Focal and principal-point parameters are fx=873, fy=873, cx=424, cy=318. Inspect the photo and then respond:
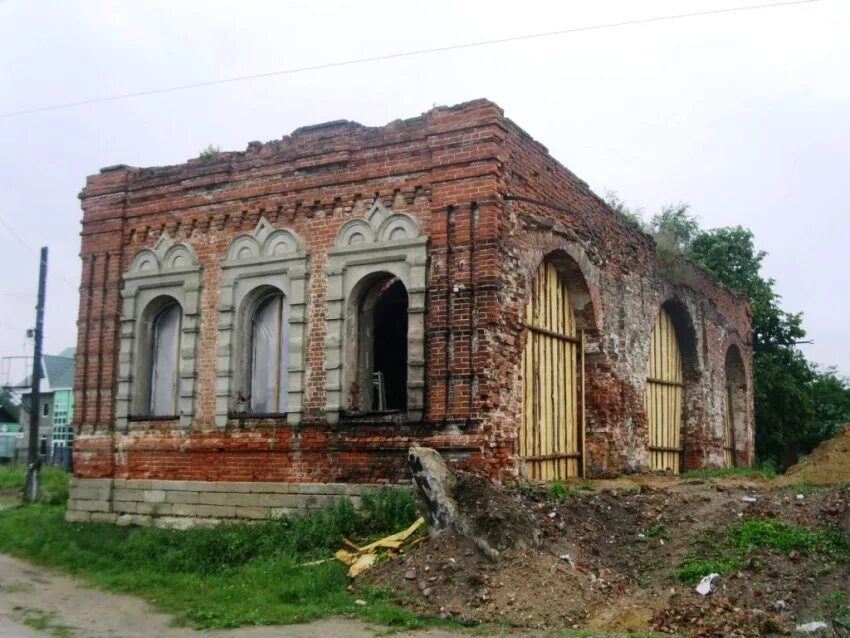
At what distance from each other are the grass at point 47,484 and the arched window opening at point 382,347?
896 centimetres

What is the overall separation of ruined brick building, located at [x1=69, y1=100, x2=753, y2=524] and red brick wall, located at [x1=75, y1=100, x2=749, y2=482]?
31 mm

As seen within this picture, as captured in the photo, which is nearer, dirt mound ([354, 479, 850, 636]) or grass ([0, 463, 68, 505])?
dirt mound ([354, 479, 850, 636])

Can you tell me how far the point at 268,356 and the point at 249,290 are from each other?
1065mm

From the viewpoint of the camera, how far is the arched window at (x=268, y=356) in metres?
13.3

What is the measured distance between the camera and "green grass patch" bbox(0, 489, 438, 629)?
8.98 m

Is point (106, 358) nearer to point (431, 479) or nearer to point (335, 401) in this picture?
point (335, 401)

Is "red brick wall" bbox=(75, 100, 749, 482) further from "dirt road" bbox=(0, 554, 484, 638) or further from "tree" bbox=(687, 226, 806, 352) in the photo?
"tree" bbox=(687, 226, 806, 352)

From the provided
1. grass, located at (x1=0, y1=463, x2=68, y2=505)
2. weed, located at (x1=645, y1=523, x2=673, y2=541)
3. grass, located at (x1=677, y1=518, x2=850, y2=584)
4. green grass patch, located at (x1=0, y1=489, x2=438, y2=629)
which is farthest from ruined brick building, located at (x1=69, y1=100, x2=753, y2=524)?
grass, located at (x1=0, y1=463, x2=68, y2=505)

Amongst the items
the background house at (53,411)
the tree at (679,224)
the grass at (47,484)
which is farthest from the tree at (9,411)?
the tree at (679,224)

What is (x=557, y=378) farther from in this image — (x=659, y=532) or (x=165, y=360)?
(x=165, y=360)

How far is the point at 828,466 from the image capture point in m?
12.9

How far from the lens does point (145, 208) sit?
48.5ft

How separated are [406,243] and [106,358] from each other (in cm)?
598

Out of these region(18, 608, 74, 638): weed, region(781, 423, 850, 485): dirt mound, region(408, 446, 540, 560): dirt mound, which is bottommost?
region(18, 608, 74, 638): weed
